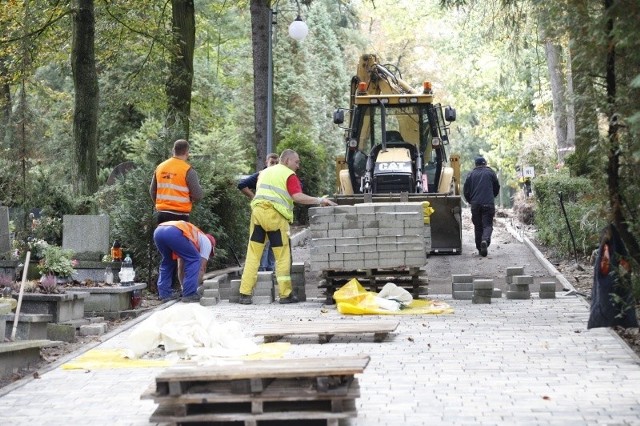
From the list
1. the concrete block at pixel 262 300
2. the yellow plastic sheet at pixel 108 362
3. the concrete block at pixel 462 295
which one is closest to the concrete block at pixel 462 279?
the concrete block at pixel 462 295

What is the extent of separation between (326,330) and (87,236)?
5618 mm

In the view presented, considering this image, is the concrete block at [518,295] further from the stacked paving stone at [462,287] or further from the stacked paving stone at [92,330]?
the stacked paving stone at [92,330]

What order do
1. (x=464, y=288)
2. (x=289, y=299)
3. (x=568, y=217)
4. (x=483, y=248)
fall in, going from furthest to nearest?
1. (x=483, y=248)
2. (x=568, y=217)
3. (x=289, y=299)
4. (x=464, y=288)

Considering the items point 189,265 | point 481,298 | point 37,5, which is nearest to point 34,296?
point 189,265

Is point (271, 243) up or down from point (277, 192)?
down

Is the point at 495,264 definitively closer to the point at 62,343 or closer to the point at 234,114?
the point at 62,343

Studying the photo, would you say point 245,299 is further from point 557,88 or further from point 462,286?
point 557,88

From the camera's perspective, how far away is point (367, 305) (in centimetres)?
1503

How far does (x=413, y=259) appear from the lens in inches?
632

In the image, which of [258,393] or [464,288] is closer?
[258,393]

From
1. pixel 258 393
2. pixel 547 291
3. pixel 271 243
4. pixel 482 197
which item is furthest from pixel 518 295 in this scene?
pixel 258 393

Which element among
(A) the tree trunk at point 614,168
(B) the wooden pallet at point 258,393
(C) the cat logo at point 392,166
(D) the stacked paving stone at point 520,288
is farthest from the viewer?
(C) the cat logo at point 392,166

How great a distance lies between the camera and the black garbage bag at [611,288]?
11.2 m

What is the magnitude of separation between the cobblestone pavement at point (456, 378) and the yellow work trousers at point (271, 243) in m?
1.83
